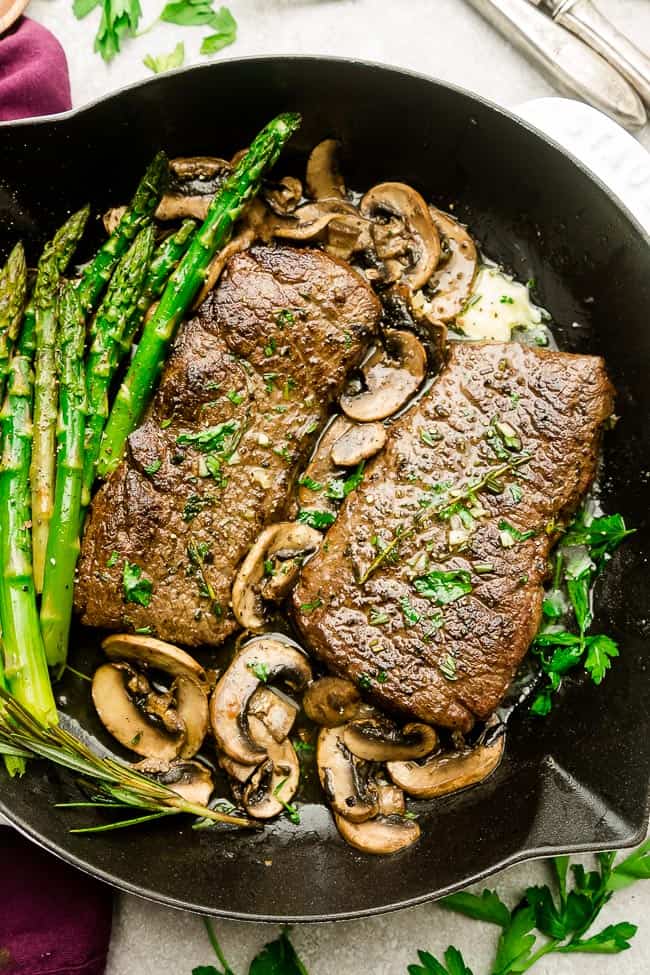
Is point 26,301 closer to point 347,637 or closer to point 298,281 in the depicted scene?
point 298,281

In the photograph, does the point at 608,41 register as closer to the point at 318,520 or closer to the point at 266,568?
the point at 318,520

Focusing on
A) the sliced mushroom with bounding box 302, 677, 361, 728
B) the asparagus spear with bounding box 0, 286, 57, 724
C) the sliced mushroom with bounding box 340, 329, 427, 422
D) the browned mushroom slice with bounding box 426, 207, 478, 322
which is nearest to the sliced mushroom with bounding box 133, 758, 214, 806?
the asparagus spear with bounding box 0, 286, 57, 724

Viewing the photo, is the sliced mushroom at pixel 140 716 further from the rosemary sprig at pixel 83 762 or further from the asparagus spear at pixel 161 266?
the asparagus spear at pixel 161 266

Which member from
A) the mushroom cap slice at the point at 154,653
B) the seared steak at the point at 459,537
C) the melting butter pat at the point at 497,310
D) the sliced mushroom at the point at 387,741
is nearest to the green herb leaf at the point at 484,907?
the sliced mushroom at the point at 387,741

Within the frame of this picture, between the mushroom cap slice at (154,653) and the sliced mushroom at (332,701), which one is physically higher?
the sliced mushroom at (332,701)

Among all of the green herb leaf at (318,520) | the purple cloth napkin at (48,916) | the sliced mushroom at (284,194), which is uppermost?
the sliced mushroom at (284,194)

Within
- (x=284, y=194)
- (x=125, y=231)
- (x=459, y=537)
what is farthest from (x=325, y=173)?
(x=459, y=537)

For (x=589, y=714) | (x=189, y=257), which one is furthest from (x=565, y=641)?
(x=189, y=257)
